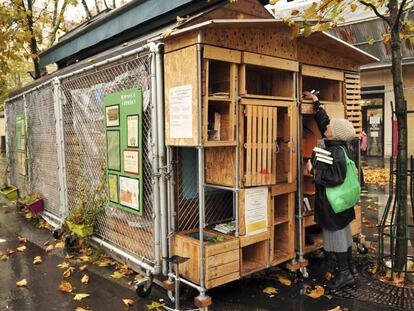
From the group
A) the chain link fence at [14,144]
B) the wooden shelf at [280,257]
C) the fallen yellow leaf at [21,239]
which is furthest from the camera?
the chain link fence at [14,144]

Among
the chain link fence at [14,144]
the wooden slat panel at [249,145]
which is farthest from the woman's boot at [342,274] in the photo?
the chain link fence at [14,144]

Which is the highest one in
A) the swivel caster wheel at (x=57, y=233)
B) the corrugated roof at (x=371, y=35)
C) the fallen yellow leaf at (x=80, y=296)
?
the corrugated roof at (x=371, y=35)

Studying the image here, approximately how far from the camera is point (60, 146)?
6.42m

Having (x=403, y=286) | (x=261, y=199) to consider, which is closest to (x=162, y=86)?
(x=261, y=199)

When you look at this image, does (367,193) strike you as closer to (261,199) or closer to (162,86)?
(261,199)

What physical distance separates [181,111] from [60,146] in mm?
3568

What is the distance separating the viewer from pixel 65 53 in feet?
24.8

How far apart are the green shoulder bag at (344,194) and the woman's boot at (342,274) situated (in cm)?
59

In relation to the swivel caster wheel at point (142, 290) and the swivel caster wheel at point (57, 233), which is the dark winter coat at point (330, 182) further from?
the swivel caster wheel at point (57, 233)

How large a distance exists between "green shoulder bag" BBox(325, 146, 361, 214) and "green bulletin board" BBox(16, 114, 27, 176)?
730cm

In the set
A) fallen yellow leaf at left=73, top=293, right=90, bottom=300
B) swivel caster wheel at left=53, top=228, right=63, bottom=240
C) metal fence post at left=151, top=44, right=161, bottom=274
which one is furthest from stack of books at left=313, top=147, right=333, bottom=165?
swivel caster wheel at left=53, top=228, right=63, bottom=240

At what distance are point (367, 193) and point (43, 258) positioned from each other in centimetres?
802

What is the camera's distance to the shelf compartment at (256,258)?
415cm

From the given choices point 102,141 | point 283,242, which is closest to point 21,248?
point 102,141
